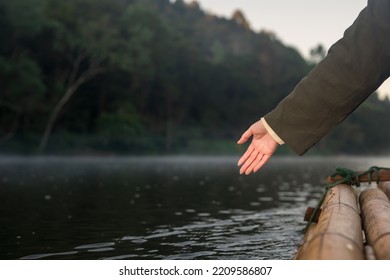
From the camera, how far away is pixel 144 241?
5992mm

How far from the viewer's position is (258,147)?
2.03 metres

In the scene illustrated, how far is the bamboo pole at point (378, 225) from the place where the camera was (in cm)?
254

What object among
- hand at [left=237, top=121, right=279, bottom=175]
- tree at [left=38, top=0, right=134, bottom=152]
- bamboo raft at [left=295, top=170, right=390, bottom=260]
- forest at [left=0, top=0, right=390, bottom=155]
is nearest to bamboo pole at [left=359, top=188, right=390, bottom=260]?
bamboo raft at [left=295, top=170, right=390, bottom=260]

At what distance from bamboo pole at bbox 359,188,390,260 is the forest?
34230 mm

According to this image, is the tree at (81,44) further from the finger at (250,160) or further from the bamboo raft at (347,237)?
the finger at (250,160)

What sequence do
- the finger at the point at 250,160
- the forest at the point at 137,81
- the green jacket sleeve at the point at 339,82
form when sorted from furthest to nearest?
the forest at the point at 137,81 → the finger at the point at 250,160 → the green jacket sleeve at the point at 339,82

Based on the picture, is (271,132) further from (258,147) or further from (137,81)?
(137,81)

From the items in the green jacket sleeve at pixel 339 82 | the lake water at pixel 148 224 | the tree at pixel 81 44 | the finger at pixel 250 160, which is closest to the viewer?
the green jacket sleeve at pixel 339 82

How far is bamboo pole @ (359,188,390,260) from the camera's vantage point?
2.54m

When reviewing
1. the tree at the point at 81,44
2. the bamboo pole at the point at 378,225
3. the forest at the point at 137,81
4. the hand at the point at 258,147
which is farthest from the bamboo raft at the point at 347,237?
the tree at the point at 81,44

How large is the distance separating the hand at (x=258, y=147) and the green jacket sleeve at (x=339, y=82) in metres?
0.09
